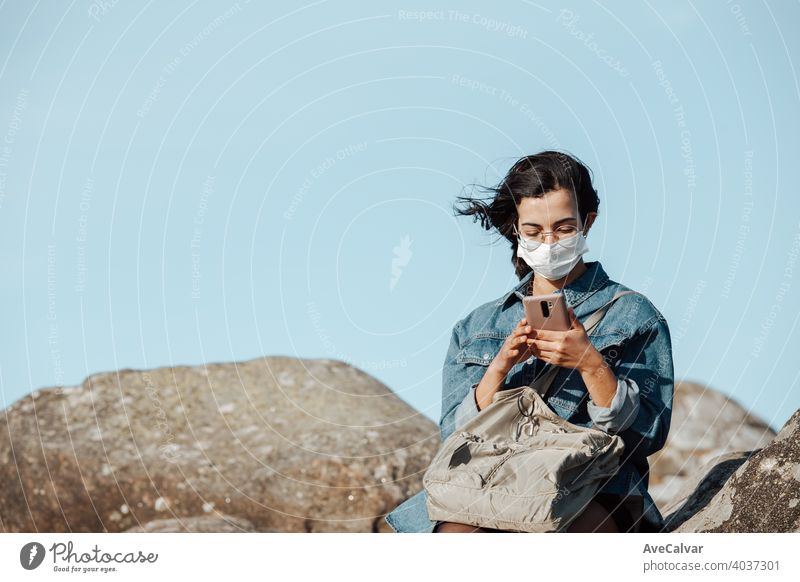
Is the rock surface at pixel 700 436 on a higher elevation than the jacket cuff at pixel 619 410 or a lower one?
lower

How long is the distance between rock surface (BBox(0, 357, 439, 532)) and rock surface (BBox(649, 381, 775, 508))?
226 cm

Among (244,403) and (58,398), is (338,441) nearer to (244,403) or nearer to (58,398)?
(244,403)

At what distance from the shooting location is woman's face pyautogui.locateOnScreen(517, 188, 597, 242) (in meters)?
4.83

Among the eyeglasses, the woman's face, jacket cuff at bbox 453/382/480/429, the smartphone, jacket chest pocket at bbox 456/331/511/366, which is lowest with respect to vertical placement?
jacket cuff at bbox 453/382/480/429

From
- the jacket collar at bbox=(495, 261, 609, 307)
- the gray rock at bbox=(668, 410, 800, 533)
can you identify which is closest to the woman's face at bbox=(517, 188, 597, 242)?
the jacket collar at bbox=(495, 261, 609, 307)

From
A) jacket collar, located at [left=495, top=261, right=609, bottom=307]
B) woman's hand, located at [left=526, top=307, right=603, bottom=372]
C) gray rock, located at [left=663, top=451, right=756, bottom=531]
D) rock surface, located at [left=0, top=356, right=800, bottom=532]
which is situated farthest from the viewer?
rock surface, located at [left=0, top=356, right=800, bottom=532]

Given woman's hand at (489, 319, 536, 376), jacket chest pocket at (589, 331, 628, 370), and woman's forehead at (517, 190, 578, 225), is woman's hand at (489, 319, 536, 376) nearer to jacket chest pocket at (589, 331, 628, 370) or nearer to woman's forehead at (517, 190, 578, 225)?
jacket chest pocket at (589, 331, 628, 370)

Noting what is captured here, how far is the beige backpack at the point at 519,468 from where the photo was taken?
4.02m

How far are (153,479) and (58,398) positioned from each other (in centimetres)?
109

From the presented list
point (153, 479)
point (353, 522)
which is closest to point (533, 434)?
point (353, 522)

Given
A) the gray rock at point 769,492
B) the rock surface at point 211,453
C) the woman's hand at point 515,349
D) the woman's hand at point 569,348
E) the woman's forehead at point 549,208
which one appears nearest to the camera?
→ the woman's hand at point 569,348

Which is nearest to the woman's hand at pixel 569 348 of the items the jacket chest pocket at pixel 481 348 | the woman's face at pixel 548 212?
the jacket chest pocket at pixel 481 348

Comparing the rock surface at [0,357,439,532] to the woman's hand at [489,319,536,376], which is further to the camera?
the rock surface at [0,357,439,532]

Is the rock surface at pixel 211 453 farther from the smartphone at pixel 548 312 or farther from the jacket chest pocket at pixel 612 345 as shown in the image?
the smartphone at pixel 548 312
